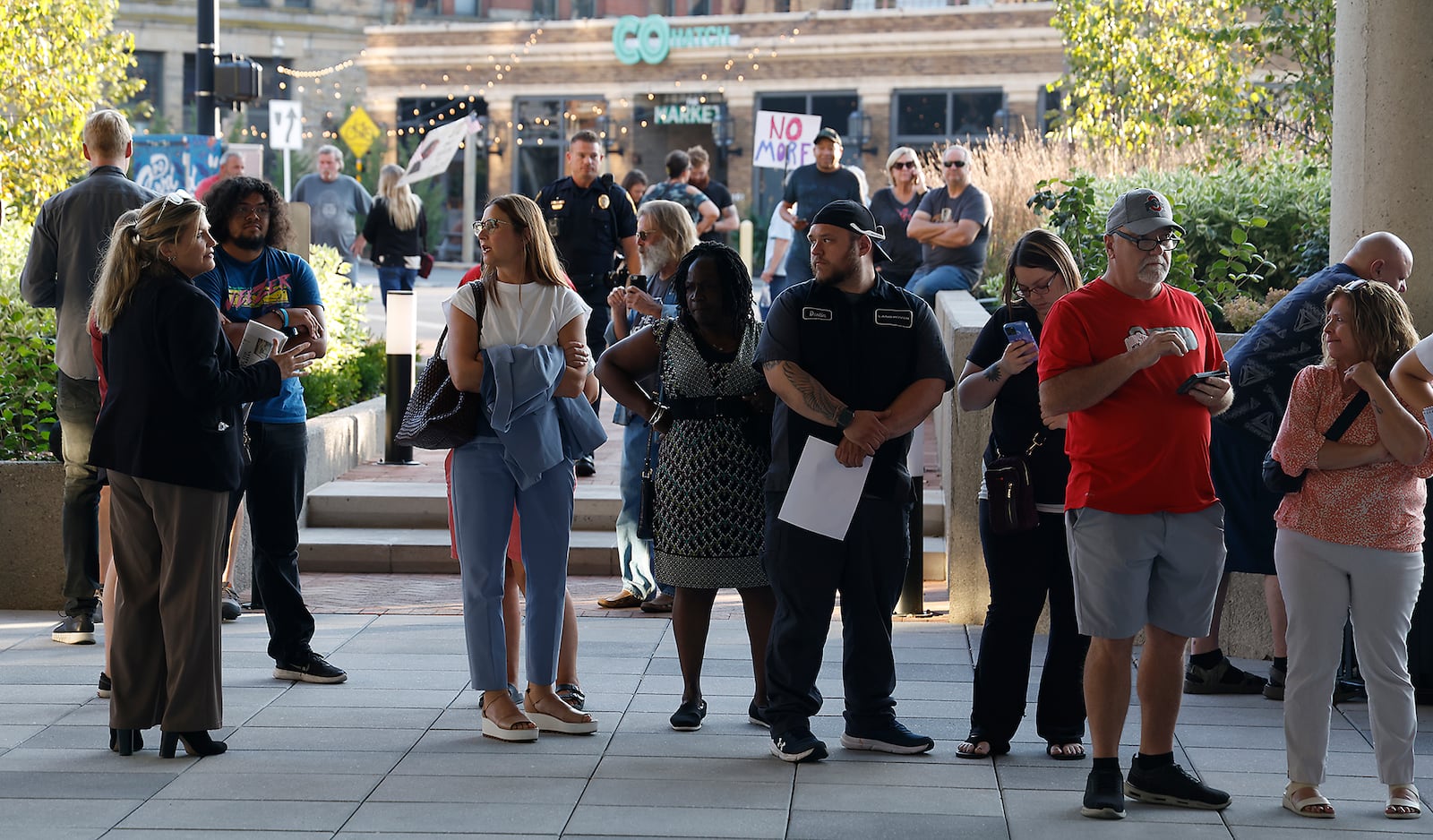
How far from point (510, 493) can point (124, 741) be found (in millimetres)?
1604

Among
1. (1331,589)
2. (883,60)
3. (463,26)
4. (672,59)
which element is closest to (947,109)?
(883,60)

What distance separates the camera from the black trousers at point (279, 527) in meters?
7.00

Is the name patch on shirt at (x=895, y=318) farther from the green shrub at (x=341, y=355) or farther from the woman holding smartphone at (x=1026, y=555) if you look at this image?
the green shrub at (x=341, y=355)

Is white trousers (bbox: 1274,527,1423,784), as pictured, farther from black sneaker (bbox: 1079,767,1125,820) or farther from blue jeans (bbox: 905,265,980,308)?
blue jeans (bbox: 905,265,980,308)

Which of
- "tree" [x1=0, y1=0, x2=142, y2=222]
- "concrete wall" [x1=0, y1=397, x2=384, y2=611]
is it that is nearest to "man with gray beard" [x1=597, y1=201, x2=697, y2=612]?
"concrete wall" [x1=0, y1=397, x2=384, y2=611]

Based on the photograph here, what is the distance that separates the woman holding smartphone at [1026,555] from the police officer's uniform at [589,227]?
18.6 ft

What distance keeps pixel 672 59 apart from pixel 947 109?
25.9 ft

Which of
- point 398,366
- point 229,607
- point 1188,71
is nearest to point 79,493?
point 229,607

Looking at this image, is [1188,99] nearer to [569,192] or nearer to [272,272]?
[569,192]

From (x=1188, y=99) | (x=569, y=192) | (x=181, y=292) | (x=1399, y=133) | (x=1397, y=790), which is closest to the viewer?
(x=1397, y=790)

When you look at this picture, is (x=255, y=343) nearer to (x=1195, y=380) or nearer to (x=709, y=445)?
(x=709, y=445)

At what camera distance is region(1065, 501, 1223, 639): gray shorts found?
17.2ft

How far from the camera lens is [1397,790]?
5.38 meters

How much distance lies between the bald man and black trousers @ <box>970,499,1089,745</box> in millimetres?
825
